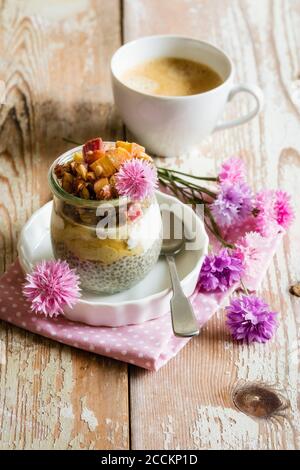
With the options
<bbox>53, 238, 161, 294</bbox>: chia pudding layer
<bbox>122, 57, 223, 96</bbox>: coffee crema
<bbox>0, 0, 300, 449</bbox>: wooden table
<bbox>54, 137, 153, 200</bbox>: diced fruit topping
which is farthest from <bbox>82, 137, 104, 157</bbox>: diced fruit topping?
<bbox>122, 57, 223, 96</bbox>: coffee crema

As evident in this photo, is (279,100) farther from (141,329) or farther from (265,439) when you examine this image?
(265,439)

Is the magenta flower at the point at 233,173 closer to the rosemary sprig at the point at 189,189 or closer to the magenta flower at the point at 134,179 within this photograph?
the rosemary sprig at the point at 189,189

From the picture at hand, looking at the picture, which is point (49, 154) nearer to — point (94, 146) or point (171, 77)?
point (171, 77)

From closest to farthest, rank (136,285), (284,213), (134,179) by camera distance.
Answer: (134,179) < (136,285) < (284,213)

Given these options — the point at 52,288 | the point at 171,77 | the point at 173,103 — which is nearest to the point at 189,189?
the point at 173,103

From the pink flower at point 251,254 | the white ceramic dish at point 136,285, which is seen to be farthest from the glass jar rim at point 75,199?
the pink flower at point 251,254

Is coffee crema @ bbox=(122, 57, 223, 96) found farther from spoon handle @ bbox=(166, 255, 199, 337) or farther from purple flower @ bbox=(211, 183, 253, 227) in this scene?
spoon handle @ bbox=(166, 255, 199, 337)
